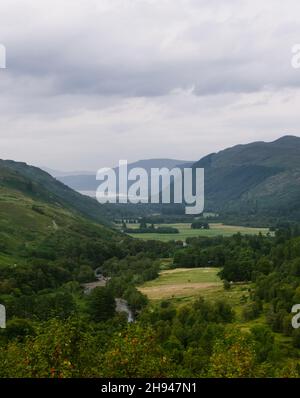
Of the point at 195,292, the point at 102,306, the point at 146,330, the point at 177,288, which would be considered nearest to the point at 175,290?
the point at 177,288

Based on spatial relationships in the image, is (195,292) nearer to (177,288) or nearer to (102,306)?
(177,288)

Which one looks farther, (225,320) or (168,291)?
(168,291)

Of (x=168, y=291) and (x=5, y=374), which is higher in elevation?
(x=5, y=374)

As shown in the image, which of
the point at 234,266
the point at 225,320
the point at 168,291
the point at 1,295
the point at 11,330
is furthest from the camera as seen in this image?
the point at 234,266

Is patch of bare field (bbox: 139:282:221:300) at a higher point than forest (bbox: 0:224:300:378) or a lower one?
lower

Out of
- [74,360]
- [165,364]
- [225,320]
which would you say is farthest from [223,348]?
[225,320]

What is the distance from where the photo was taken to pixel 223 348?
4959 cm

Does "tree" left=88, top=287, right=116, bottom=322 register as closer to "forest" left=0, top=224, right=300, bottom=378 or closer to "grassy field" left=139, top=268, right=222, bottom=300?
"forest" left=0, top=224, right=300, bottom=378

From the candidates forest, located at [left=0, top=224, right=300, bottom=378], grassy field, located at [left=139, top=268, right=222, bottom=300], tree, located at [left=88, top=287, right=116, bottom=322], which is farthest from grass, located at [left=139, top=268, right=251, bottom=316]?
tree, located at [left=88, top=287, right=116, bottom=322]

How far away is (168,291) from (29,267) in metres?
Result: 49.1

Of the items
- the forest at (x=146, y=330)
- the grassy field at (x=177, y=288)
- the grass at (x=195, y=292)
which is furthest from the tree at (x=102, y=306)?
the grassy field at (x=177, y=288)
